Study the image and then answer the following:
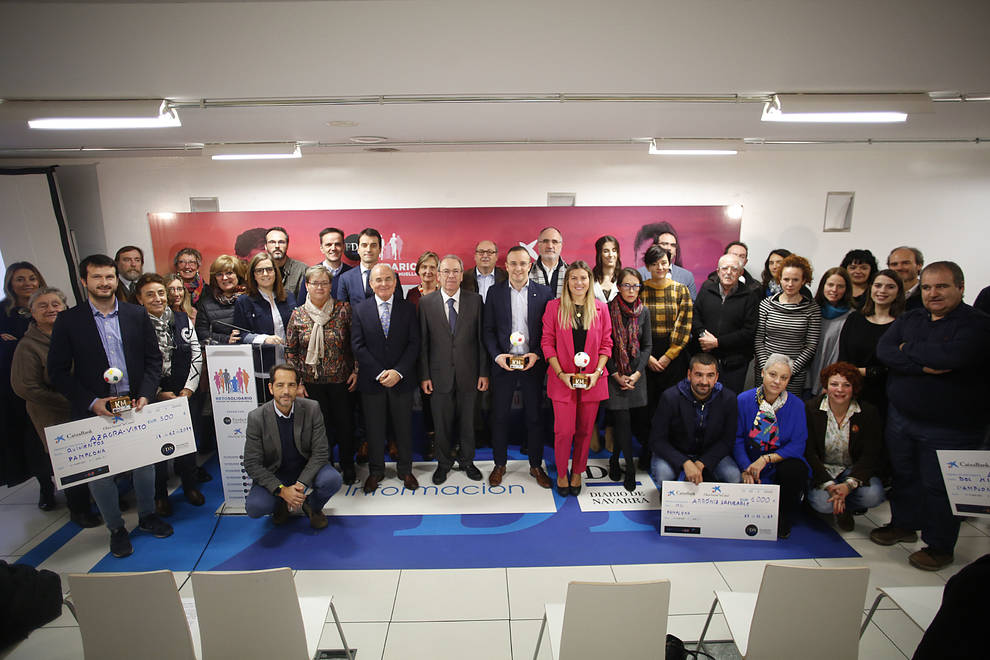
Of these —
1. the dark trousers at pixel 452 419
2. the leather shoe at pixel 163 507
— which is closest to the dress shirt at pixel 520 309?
the dark trousers at pixel 452 419

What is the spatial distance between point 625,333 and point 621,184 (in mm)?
2449

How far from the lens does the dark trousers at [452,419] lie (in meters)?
3.99

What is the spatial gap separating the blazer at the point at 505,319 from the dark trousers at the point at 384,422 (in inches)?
32.5

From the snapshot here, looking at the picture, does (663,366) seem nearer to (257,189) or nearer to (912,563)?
(912,563)

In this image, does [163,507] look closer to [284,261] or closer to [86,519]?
[86,519]

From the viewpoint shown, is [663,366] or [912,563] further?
[663,366]

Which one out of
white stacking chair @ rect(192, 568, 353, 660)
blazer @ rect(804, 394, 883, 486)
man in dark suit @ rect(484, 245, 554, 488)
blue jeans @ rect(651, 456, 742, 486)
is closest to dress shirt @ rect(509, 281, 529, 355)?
man in dark suit @ rect(484, 245, 554, 488)

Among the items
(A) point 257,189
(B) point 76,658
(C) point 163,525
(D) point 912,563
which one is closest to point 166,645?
(B) point 76,658

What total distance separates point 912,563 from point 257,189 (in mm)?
6985

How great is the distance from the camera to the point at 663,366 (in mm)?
4180

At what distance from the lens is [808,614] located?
70.1 inches

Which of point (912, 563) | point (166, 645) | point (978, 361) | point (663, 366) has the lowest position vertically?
point (912, 563)

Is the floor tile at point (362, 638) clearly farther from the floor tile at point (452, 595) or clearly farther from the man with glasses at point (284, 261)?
the man with glasses at point (284, 261)

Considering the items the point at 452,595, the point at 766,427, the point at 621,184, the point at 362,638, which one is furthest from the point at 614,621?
the point at 621,184
